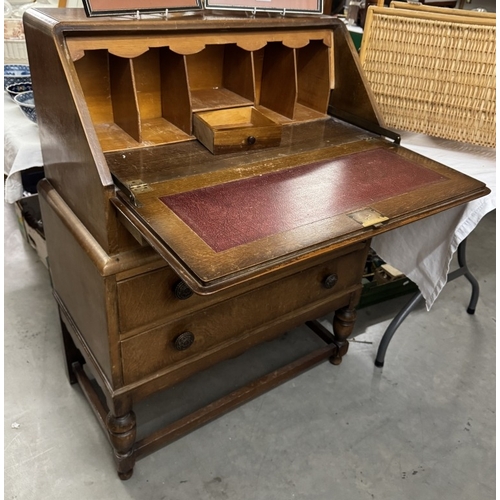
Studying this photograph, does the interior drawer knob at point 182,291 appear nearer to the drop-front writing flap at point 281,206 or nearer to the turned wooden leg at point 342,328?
the drop-front writing flap at point 281,206

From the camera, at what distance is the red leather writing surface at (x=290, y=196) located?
3.39 feet

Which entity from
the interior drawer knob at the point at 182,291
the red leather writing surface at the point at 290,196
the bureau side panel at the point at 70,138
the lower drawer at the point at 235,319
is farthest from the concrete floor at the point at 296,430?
the red leather writing surface at the point at 290,196

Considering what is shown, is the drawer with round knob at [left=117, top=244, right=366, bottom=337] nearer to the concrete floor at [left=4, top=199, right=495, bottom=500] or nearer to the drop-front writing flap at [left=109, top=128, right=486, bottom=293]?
the drop-front writing flap at [left=109, top=128, right=486, bottom=293]

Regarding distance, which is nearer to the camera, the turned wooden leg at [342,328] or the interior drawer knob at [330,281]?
the interior drawer knob at [330,281]

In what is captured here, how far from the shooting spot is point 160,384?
4.51 feet

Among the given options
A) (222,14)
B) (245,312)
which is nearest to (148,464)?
(245,312)

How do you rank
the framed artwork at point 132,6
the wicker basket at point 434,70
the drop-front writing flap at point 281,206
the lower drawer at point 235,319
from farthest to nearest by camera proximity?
the wicker basket at point 434,70, the lower drawer at point 235,319, the framed artwork at point 132,6, the drop-front writing flap at point 281,206

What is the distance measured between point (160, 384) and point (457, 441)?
1.12 meters

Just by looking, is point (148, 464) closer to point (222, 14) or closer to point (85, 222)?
point (85, 222)

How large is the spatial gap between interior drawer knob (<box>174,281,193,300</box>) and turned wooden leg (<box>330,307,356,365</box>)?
0.77 meters

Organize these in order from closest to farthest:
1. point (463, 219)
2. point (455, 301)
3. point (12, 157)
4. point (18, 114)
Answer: point (463, 219), point (12, 157), point (18, 114), point (455, 301)

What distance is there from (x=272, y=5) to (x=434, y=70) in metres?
0.58

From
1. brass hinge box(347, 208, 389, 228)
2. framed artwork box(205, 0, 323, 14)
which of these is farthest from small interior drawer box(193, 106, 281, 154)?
brass hinge box(347, 208, 389, 228)

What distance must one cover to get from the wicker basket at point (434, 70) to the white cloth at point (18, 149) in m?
1.21
